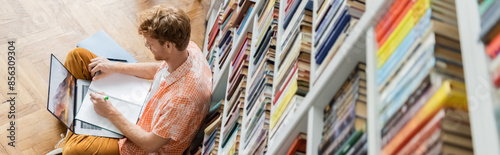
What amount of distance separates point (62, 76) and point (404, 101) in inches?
78.4

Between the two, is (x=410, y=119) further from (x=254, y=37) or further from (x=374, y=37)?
(x=254, y=37)

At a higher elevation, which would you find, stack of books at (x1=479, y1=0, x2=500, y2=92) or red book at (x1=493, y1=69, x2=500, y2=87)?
stack of books at (x1=479, y1=0, x2=500, y2=92)

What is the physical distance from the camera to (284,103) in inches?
67.0

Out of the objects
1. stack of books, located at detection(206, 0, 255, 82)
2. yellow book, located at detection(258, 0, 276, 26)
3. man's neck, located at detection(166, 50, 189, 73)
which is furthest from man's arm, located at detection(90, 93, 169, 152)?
yellow book, located at detection(258, 0, 276, 26)

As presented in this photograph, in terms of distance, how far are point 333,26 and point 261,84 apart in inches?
21.0

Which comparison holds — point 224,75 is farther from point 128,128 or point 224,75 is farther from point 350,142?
point 350,142

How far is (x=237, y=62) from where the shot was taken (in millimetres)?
2400

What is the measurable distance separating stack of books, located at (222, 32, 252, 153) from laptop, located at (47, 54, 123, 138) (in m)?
0.53

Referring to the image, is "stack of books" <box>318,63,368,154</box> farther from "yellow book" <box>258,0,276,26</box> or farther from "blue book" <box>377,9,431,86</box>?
"yellow book" <box>258,0,276,26</box>

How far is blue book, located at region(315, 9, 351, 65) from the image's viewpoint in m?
1.43

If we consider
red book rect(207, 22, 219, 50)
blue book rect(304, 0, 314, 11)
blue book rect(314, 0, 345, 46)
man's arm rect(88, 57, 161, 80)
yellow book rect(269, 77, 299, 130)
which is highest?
red book rect(207, 22, 219, 50)

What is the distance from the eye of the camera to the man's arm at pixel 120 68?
2.77 metres

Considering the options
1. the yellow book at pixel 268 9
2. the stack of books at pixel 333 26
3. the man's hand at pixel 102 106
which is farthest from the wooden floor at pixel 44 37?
the stack of books at pixel 333 26

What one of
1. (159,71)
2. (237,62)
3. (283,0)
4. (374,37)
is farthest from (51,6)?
(374,37)
